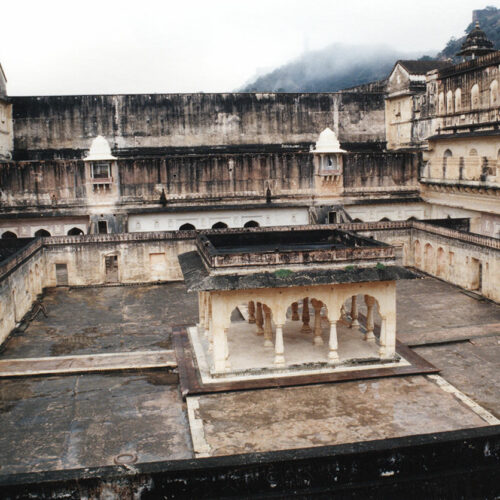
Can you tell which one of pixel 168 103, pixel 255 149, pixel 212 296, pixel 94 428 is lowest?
pixel 94 428

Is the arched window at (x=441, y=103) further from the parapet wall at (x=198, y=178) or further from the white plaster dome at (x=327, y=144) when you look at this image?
the white plaster dome at (x=327, y=144)

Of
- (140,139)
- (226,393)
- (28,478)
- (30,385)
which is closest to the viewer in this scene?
(28,478)

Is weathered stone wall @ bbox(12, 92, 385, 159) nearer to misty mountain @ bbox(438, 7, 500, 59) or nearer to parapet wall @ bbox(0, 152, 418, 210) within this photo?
parapet wall @ bbox(0, 152, 418, 210)

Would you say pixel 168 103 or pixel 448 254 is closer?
pixel 448 254

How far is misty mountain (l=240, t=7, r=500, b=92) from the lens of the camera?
11112cm

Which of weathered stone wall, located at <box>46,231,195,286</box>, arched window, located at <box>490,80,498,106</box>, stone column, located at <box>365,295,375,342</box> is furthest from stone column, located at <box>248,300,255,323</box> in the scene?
arched window, located at <box>490,80,498,106</box>

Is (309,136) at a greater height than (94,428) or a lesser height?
greater

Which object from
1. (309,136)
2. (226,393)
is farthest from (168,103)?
(226,393)

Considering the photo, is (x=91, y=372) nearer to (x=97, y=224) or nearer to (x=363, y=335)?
(x=363, y=335)

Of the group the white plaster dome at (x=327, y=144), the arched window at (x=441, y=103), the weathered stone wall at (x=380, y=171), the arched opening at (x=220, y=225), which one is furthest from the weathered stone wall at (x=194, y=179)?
the arched window at (x=441, y=103)

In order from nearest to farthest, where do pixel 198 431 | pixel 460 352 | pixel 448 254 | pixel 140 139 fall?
1. pixel 198 431
2. pixel 460 352
3. pixel 448 254
4. pixel 140 139

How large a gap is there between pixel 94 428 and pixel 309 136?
98.2 ft

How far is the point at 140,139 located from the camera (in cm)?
3800

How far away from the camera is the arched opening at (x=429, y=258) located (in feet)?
90.8
